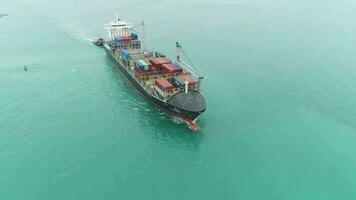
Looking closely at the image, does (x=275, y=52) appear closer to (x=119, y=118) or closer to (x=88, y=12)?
(x=119, y=118)

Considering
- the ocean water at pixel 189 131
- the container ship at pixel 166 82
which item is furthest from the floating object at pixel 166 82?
the ocean water at pixel 189 131

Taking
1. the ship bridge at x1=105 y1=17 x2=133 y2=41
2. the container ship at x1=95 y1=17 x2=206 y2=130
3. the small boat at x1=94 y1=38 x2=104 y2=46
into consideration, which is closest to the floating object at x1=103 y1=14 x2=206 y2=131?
the container ship at x1=95 y1=17 x2=206 y2=130

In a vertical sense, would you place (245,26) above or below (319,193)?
above

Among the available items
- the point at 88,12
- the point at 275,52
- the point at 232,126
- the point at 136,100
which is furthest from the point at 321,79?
the point at 88,12

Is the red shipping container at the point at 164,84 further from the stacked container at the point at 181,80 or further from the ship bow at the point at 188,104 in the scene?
the ship bow at the point at 188,104

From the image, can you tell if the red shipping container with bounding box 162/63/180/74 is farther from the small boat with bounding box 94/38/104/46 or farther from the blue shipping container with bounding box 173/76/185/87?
the small boat with bounding box 94/38/104/46

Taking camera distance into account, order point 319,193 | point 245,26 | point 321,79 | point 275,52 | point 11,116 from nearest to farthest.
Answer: point 319,193 < point 11,116 < point 321,79 < point 275,52 < point 245,26

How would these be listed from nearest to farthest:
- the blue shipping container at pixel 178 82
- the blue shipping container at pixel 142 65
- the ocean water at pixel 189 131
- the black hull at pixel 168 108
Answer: the ocean water at pixel 189 131 < the black hull at pixel 168 108 < the blue shipping container at pixel 178 82 < the blue shipping container at pixel 142 65
